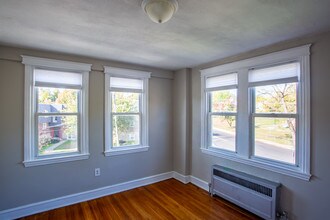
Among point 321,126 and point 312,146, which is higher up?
point 321,126

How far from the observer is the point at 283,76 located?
8.29 feet

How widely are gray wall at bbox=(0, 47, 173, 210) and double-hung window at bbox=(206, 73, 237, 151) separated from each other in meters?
1.01

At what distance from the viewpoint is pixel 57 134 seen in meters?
3.06

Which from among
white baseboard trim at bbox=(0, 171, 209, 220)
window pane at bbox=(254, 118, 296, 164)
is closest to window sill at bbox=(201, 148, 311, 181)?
window pane at bbox=(254, 118, 296, 164)

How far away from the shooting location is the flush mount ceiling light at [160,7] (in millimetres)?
1462

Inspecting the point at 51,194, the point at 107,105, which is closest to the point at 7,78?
the point at 107,105

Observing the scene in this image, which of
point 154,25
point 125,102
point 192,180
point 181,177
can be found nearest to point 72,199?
point 125,102

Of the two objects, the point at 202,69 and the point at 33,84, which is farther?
the point at 202,69

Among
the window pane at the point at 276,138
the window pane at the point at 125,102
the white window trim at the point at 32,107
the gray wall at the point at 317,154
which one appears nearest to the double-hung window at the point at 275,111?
the window pane at the point at 276,138

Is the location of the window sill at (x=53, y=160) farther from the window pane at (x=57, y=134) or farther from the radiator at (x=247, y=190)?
the radiator at (x=247, y=190)

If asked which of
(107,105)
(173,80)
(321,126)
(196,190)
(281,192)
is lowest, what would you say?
(196,190)

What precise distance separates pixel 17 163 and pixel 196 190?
118 inches

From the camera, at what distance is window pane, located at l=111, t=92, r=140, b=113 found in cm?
359

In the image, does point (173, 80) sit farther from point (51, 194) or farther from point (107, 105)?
point (51, 194)
